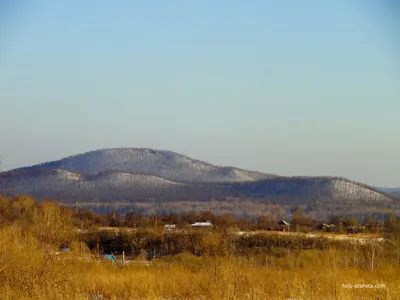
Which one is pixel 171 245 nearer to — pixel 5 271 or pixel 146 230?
pixel 146 230

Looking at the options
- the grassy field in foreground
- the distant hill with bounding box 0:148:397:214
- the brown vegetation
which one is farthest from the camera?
the distant hill with bounding box 0:148:397:214

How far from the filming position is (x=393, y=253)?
135 feet

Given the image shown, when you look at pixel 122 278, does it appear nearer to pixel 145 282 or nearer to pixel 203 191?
pixel 145 282

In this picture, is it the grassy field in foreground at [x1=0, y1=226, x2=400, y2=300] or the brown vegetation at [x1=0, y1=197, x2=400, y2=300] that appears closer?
the grassy field in foreground at [x1=0, y1=226, x2=400, y2=300]

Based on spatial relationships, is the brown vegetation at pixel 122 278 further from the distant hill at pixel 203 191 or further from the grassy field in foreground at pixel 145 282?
the distant hill at pixel 203 191

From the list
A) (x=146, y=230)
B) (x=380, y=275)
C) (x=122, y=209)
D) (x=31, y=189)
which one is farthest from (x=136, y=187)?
(x=380, y=275)

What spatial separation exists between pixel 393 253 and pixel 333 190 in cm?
13244

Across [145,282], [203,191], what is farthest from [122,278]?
[203,191]

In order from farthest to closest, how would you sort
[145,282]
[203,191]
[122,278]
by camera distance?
[203,191], [122,278], [145,282]

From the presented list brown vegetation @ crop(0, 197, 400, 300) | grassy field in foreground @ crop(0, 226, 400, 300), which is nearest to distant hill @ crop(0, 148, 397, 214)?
brown vegetation @ crop(0, 197, 400, 300)

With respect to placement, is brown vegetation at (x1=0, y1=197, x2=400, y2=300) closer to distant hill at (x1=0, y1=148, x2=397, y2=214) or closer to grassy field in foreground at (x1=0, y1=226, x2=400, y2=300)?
grassy field in foreground at (x1=0, y1=226, x2=400, y2=300)

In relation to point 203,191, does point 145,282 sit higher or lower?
lower

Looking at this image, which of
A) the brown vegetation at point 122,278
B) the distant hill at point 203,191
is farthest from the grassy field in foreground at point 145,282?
the distant hill at point 203,191

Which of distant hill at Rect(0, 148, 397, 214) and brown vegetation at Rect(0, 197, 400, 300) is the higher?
distant hill at Rect(0, 148, 397, 214)
